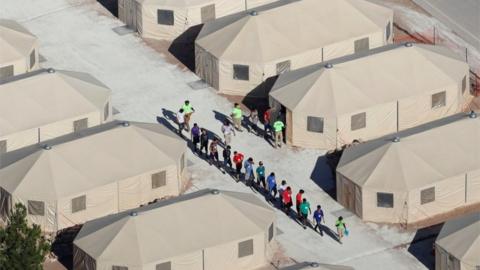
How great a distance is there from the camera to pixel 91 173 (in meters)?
88.4

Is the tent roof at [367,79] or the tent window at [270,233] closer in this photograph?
the tent window at [270,233]

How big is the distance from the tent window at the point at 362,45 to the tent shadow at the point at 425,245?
1557 centimetres

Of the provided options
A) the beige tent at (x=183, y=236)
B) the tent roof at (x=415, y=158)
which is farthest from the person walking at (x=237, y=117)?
the beige tent at (x=183, y=236)

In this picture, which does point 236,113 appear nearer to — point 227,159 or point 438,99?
point 227,159

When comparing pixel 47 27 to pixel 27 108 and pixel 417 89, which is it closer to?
pixel 27 108

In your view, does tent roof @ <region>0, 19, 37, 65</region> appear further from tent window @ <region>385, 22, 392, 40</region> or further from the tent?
tent window @ <region>385, 22, 392, 40</region>

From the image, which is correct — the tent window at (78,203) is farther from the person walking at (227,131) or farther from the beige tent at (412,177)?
the beige tent at (412,177)

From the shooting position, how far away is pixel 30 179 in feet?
288

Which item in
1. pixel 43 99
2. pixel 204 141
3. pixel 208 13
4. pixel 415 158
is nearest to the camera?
Answer: pixel 415 158

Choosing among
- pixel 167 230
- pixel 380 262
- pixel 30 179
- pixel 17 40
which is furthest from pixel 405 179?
pixel 17 40

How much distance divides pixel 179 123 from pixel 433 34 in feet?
56.0

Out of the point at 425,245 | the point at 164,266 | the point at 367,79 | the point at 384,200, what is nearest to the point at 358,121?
the point at 367,79

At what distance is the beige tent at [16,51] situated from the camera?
9981cm

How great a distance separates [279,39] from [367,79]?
6.48 m
